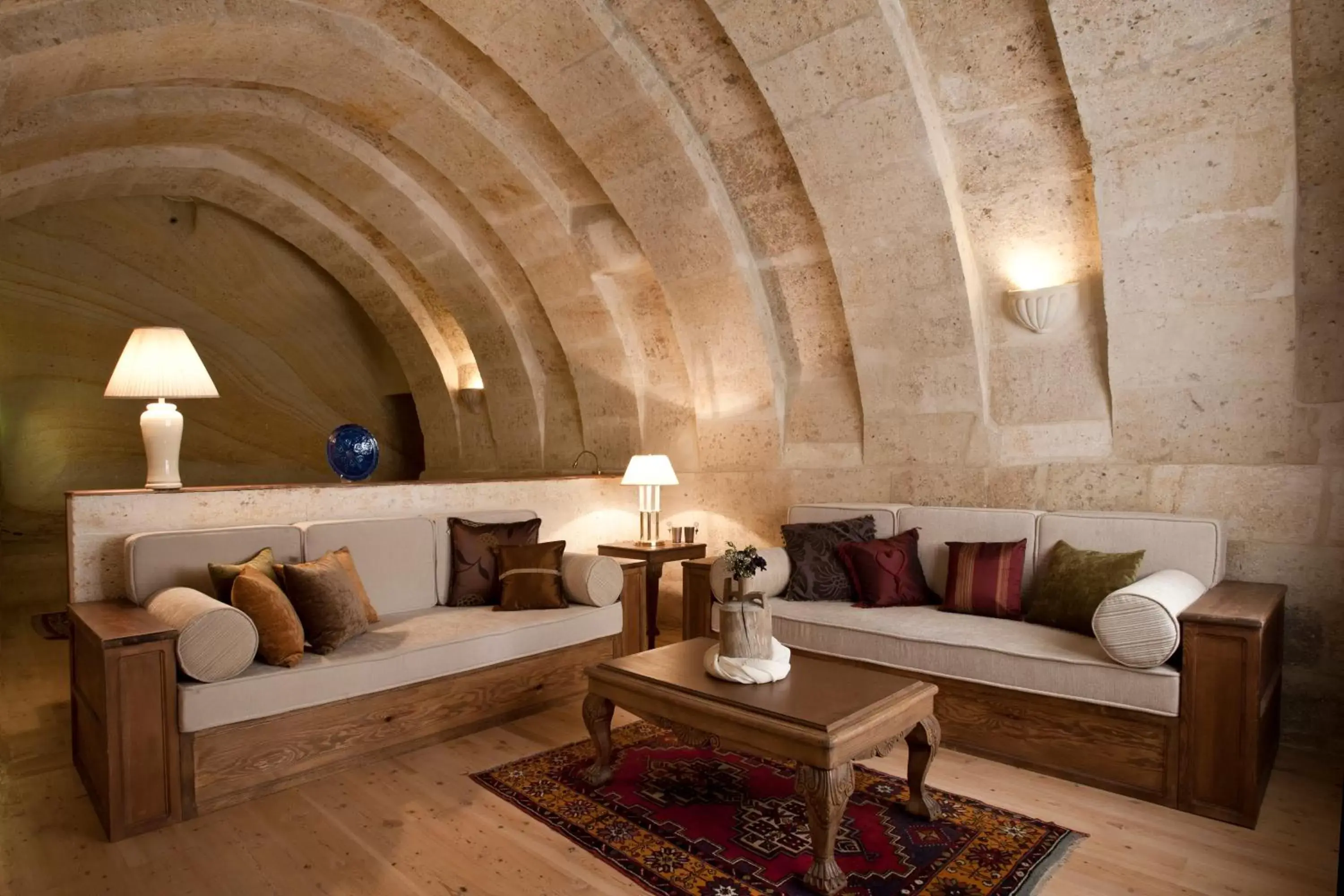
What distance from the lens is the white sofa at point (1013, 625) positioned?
2840 millimetres

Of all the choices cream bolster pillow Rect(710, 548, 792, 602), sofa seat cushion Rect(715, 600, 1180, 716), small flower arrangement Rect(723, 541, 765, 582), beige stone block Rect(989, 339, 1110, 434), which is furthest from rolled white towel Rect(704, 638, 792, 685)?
beige stone block Rect(989, 339, 1110, 434)

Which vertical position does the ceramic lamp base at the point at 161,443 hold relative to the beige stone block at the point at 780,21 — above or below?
below

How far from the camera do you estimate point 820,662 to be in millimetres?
2846

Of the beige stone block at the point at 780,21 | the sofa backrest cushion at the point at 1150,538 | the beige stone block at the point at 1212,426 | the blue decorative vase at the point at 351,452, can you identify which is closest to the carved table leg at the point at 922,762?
the sofa backrest cushion at the point at 1150,538

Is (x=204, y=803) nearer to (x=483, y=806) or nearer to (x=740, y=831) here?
(x=483, y=806)

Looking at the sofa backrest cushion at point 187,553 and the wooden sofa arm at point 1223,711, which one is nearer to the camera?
the wooden sofa arm at point 1223,711

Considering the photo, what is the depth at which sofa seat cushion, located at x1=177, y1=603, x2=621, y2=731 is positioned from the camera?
2670 mm

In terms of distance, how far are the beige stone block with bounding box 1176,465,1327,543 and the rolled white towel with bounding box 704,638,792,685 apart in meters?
2.18

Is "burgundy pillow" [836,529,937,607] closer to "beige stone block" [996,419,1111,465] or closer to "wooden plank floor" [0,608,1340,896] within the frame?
"beige stone block" [996,419,1111,465]

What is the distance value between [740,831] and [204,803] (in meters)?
1.80

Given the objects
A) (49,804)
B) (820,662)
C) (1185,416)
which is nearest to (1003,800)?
(820,662)

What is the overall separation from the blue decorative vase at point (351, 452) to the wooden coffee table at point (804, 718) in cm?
210

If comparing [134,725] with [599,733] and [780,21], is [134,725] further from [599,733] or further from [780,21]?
[780,21]

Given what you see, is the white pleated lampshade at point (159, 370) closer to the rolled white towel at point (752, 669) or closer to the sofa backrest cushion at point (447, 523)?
the sofa backrest cushion at point (447, 523)
